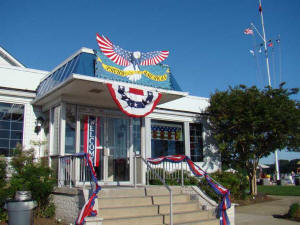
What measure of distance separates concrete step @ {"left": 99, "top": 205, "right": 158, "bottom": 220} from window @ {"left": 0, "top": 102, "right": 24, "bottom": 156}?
15.3 feet

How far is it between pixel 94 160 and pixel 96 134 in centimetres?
81

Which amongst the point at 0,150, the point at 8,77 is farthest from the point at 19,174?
the point at 8,77

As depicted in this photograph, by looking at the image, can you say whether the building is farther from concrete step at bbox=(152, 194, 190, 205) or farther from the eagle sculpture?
concrete step at bbox=(152, 194, 190, 205)

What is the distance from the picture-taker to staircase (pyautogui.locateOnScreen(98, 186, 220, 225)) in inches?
283

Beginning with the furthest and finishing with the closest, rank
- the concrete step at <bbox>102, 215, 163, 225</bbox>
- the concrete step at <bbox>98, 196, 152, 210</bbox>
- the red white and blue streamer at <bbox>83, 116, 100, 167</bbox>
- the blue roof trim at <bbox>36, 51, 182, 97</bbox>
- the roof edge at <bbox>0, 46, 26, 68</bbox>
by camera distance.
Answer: the roof edge at <bbox>0, 46, 26, 68</bbox>
the red white and blue streamer at <bbox>83, 116, 100, 167</bbox>
the blue roof trim at <bbox>36, 51, 182, 97</bbox>
the concrete step at <bbox>98, 196, 152, 210</bbox>
the concrete step at <bbox>102, 215, 163, 225</bbox>

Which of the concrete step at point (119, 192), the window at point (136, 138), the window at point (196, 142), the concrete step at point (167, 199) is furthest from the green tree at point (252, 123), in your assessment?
the concrete step at point (119, 192)

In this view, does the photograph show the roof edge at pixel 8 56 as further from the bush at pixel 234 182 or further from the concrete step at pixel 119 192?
the concrete step at pixel 119 192

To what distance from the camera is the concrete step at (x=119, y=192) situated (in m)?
7.77

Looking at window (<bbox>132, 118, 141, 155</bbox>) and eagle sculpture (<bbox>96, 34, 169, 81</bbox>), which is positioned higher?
eagle sculpture (<bbox>96, 34, 169, 81</bbox>)

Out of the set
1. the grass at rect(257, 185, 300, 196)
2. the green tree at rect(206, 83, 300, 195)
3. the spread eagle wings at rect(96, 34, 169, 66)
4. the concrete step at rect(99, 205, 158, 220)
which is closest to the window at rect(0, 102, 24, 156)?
the spread eagle wings at rect(96, 34, 169, 66)

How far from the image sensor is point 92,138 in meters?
10.1

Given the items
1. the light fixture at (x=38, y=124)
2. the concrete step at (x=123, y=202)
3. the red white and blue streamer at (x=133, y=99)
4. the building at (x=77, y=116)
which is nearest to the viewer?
the concrete step at (x=123, y=202)

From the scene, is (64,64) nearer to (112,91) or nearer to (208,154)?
(112,91)

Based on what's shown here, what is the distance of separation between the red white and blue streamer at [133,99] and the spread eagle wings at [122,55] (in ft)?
3.16
